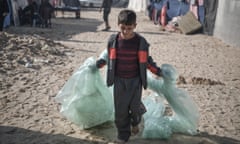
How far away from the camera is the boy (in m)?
2.90

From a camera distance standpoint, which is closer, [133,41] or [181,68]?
[133,41]

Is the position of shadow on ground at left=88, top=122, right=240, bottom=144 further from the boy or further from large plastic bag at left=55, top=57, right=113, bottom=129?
the boy

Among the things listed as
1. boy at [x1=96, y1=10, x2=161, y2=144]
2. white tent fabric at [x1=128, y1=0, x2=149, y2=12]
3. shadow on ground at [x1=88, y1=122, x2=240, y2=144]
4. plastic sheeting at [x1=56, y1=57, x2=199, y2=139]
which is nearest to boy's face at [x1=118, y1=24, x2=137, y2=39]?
boy at [x1=96, y1=10, x2=161, y2=144]

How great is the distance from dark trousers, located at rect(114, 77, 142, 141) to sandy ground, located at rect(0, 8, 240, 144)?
353mm

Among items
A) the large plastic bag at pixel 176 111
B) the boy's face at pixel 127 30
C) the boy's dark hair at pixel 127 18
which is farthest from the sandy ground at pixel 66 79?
the boy's dark hair at pixel 127 18

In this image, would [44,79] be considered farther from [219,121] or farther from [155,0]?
[155,0]

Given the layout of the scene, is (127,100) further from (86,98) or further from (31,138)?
(31,138)

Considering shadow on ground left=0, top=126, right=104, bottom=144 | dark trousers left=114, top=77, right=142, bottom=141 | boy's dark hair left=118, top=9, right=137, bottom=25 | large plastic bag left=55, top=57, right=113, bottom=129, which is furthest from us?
large plastic bag left=55, top=57, right=113, bottom=129

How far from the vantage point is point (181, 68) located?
6.99m

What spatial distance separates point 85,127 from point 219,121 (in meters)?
1.74


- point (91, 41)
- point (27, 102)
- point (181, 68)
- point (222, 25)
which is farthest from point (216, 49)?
point (27, 102)

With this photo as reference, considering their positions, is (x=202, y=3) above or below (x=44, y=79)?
above

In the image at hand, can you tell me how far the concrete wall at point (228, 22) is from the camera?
1021 cm

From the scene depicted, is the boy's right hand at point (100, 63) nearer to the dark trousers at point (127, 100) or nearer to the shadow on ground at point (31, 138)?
the dark trousers at point (127, 100)
